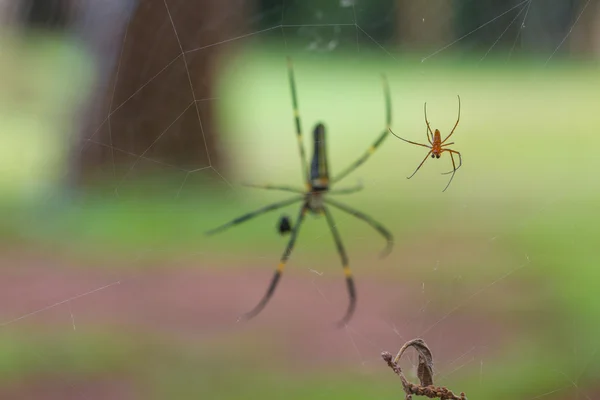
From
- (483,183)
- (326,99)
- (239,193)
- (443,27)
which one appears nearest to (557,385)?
(483,183)

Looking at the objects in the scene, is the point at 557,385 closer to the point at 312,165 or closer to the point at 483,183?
the point at 312,165

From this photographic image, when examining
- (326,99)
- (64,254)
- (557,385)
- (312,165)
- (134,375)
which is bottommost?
(134,375)

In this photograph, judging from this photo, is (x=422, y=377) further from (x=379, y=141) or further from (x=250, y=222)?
(x=250, y=222)

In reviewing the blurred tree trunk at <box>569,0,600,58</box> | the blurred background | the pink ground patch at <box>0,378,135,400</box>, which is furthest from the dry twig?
the blurred tree trunk at <box>569,0,600,58</box>

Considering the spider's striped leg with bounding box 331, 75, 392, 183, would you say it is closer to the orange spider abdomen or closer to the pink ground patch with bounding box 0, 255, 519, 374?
the orange spider abdomen

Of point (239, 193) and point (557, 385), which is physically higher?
point (239, 193)

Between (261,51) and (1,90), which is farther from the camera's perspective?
(261,51)

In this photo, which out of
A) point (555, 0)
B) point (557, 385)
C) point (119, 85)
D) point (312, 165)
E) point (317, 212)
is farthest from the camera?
point (555, 0)

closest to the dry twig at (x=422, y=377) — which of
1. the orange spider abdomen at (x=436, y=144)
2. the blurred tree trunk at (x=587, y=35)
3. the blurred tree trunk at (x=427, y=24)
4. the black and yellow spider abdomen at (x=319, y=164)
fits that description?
the black and yellow spider abdomen at (x=319, y=164)
